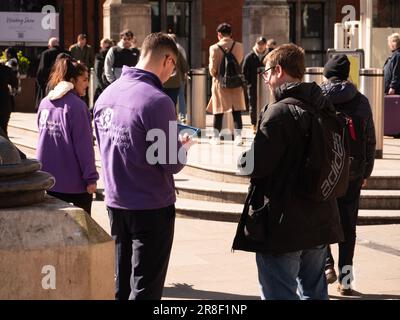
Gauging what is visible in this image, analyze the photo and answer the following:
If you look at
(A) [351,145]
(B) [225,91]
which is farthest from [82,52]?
(A) [351,145]

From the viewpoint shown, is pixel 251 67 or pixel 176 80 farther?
pixel 251 67

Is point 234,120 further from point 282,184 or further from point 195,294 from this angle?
point 282,184

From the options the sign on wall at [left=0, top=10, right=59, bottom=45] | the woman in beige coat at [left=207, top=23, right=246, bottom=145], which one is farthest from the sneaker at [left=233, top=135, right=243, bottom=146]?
the sign on wall at [left=0, top=10, right=59, bottom=45]

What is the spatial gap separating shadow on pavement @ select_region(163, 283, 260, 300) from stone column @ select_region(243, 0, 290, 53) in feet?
49.0

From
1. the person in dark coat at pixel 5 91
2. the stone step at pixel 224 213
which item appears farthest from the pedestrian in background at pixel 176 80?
the stone step at pixel 224 213

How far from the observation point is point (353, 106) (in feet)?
24.0

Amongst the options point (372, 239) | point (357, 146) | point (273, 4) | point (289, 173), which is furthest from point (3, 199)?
point (273, 4)

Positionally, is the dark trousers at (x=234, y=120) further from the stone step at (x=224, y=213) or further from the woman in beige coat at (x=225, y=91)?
the stone step at (x=224, y=213)

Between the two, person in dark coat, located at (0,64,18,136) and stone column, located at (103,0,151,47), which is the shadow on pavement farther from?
stone column, located at (103,0,151,47)

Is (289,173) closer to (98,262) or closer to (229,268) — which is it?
(98,262)

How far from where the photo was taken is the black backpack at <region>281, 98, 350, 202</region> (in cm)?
505

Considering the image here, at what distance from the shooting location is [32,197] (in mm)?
4426

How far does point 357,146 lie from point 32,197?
3.27 meters

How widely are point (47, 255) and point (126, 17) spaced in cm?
1761
